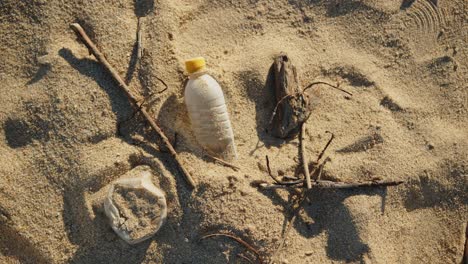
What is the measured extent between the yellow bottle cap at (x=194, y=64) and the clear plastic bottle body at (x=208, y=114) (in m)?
0.03

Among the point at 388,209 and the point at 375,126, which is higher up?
the point at 375,126

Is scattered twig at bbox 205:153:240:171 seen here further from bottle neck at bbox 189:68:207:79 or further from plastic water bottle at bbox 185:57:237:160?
bottle neck at bbox 189:68:207:79

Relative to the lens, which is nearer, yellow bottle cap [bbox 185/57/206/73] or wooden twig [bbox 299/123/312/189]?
yellow bottle cap [bbox 185/57/206/73]

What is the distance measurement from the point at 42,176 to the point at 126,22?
3.00ft

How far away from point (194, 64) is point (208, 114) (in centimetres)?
27

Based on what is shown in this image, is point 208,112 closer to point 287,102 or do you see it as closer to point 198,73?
point 198,73

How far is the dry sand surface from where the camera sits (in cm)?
227

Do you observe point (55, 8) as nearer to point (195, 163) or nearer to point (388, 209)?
point (195, 163)

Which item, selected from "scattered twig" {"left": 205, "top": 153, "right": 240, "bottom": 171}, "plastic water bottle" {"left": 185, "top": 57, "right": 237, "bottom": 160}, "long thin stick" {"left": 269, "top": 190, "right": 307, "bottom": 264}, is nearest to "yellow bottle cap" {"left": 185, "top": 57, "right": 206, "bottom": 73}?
"plastic water bottle" {"left": 185, "top": 57, "right": 237, "bottom": 160}

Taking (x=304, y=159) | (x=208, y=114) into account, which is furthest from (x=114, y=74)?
(x=304, y=159)

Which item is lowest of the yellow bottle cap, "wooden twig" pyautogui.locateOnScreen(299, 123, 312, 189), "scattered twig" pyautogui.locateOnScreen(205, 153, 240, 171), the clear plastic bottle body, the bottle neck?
"wooden twig" pyautogui.locateOnScreen(299, 123, 312, 189)

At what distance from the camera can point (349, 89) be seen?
106 inches

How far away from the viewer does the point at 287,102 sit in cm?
250

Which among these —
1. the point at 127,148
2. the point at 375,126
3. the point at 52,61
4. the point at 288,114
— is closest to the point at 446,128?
the point at 375,126
